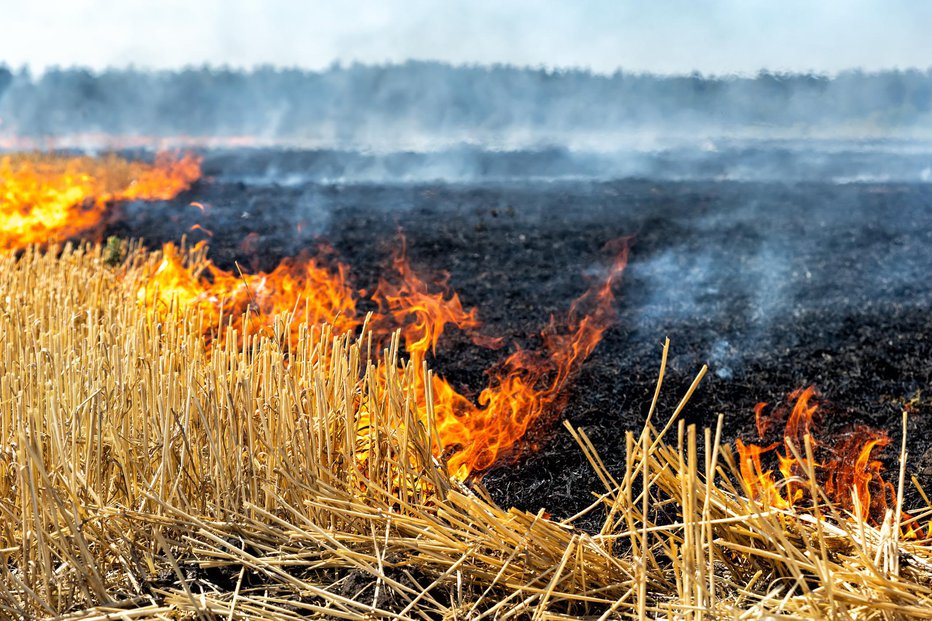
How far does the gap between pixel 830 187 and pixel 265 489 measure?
12.3 m

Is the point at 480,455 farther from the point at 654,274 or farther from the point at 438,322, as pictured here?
the point at 654,274

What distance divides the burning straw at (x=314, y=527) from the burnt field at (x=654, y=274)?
0.89 meters

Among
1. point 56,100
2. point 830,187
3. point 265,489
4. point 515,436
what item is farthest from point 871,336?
point 56,100

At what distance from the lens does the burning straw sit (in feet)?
A: 7.32

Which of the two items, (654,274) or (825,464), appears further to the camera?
(654,274)

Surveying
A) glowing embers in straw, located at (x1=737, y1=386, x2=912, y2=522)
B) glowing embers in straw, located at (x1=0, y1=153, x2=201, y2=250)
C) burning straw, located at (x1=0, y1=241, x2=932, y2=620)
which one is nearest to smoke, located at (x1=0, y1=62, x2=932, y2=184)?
glowing embers in straw, located at (x1=0, y1=153, x2=201, y2=250)

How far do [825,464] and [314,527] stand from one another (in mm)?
2202

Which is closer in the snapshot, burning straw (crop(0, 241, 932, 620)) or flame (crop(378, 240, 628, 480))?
burning straw (crop(0, 241, 932, 620))

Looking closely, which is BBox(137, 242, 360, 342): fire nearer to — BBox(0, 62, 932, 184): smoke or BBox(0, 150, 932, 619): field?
BBox(0, 150, 932, 619): field

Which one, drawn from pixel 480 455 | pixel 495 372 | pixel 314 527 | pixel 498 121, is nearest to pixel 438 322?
pixel 495 372

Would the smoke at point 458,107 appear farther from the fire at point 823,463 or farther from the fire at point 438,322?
the fire at point 823,463

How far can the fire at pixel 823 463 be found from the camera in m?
3.29

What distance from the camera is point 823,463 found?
3709mm

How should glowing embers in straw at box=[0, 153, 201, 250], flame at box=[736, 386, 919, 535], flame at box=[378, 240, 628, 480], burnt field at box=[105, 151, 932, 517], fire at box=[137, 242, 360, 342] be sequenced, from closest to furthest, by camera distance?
flame at box=[736, 386, 919, 535] < flame at box=[378, 240, 628, 480] < burnt field at box=[105, 151, 932, 517] < fire at box=[137, 242, 360, 342] < glowing embers in straw at box=[0, 153, 201, 250]
